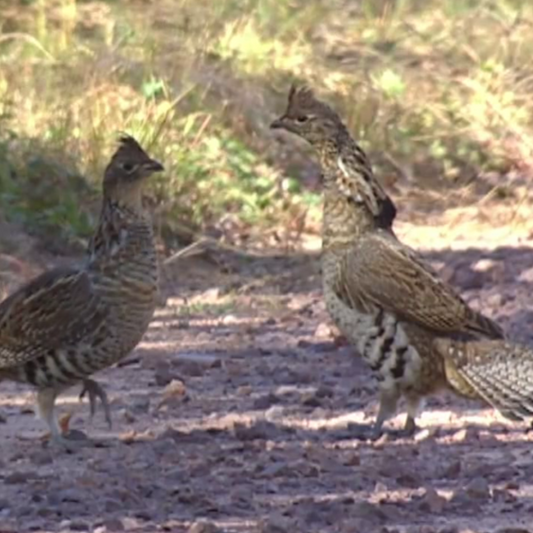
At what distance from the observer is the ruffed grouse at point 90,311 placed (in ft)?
28.1

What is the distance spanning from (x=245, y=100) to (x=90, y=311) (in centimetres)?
758

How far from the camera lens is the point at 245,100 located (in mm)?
16031

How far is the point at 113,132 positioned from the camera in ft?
46.6

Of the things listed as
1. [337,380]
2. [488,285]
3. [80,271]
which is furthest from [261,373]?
[488,285]

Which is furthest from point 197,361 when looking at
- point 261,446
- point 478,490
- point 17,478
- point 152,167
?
point 478,490

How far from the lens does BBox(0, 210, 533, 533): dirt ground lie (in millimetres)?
6996

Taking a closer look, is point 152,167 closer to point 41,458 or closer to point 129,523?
point 41,458

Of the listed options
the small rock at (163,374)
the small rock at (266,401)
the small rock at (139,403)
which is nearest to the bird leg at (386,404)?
the small rock at (266,401)

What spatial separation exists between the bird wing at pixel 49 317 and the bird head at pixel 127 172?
0.41m

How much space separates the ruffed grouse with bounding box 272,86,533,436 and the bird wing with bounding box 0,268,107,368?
0.98m

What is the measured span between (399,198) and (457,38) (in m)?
3.62

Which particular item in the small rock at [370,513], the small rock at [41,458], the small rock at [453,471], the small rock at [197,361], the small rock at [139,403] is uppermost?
the small rock at [370,513]

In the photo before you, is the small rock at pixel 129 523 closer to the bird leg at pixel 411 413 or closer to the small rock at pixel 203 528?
the small rock at pixel 203 528

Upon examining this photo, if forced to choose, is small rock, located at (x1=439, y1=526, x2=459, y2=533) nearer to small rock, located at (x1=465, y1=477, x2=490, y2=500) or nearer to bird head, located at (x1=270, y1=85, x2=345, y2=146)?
small rock, located at (x1=465, y1=477, x2=490, y2=500)
